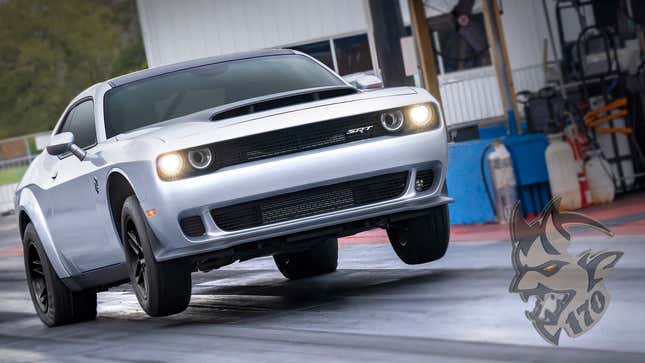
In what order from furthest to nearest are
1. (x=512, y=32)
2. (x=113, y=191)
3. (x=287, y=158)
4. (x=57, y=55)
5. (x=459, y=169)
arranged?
(x=57, y=55), (x=512, y=32), (x=459, y=169), (x=113, y=191), (x=287, y=158)

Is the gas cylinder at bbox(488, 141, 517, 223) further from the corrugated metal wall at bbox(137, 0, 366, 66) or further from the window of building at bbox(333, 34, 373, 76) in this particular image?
the window of building at bbox(333, 34, 373, 76)

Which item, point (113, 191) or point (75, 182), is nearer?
point (113, 191)

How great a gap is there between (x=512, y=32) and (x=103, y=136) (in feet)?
54.0

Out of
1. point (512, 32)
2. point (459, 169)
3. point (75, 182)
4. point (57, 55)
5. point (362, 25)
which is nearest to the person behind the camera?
point (75, 182)

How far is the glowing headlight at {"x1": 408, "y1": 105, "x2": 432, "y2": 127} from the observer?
7.76m

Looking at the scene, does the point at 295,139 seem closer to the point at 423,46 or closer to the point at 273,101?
the point at 273,101

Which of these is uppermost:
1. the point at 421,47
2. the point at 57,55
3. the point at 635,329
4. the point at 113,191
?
the point at 57,55

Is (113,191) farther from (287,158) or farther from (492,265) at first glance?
(492,265)

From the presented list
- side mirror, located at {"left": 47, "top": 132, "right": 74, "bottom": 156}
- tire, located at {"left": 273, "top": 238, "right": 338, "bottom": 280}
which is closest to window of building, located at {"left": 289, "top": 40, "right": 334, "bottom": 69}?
tire, located at {"left": 273, "top": 238, "right": 338, "bottom": 280}

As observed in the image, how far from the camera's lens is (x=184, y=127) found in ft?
24.9

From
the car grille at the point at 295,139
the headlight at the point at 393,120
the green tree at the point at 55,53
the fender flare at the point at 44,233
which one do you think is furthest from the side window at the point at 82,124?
the green tree at the point at 55,53

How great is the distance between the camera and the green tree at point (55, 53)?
97.4m

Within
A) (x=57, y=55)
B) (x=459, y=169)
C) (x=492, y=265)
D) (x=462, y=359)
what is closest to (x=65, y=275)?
(x=492, y=265)

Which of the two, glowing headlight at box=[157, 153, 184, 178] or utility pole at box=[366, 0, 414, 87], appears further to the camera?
utility pole at box=[366, 0, 414, 87]
